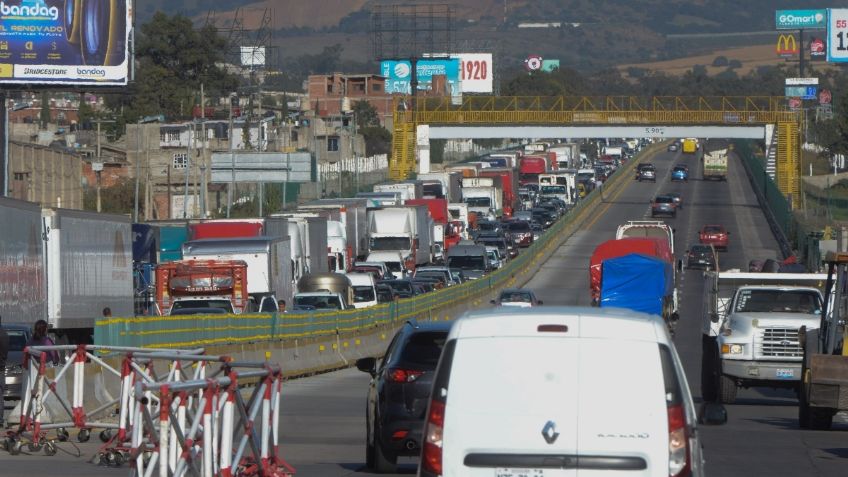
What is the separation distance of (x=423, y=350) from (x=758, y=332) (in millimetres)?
10062

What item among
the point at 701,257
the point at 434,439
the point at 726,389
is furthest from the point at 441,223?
the point at 434,439

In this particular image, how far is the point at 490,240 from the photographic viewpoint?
7719cm

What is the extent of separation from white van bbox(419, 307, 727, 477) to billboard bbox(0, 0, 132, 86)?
1814 inches

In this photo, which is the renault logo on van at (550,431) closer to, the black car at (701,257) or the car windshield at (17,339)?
the car windshield at (17,339)

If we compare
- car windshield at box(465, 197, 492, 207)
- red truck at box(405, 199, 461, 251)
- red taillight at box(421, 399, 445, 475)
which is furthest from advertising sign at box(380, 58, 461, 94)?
red taillight at box(421, 399, 445, 475)

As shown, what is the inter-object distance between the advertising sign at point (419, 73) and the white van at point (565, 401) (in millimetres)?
152646

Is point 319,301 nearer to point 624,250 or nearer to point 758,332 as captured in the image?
point 624,250

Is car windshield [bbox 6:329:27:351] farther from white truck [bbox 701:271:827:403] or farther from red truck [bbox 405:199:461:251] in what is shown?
red truck [bbox 405:199:461:251]

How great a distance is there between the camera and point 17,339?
26.9 meters

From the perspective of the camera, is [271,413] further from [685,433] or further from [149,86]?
[149,86]

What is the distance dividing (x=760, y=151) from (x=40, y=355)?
5819 inches

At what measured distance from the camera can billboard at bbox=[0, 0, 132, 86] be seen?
53.0 metres

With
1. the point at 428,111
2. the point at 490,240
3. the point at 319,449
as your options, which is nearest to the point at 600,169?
the point at 428,111

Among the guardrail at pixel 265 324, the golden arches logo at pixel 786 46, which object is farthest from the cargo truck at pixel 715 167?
the guardrail at pixel 265 324
